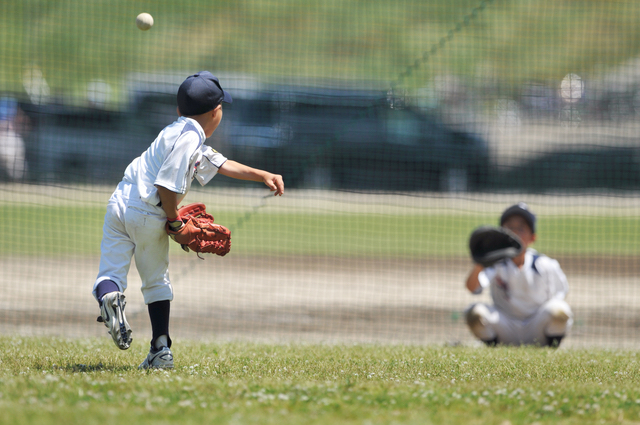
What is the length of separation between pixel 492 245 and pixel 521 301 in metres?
0.72

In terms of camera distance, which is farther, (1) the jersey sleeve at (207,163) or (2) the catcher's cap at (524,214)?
(2) the catcher's cap at (524,214)

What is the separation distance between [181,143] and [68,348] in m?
2.05

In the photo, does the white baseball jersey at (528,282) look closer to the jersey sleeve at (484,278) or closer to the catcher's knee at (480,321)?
the jersey sleeve at (484,278)

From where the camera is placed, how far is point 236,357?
484 centimetres

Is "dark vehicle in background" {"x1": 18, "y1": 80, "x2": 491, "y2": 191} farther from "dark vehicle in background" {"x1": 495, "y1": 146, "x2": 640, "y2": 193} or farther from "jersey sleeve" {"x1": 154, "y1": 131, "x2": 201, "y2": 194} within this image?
"jersey sleeve" {"x1": 154, "y1": 131, "x2": 201, "y2": 194}

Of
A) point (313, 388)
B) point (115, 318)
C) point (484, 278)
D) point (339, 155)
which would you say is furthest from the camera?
point (339, 155)

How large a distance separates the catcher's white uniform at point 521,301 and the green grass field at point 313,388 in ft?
3.08

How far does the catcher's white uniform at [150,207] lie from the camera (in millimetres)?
4016

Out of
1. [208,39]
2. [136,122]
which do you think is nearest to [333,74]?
[208,39]

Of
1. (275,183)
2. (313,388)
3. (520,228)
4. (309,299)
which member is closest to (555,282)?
(520,228)

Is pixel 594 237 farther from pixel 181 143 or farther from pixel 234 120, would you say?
pixel 181 143

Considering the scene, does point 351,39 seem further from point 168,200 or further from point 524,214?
point 168,200

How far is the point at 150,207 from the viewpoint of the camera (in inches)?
161

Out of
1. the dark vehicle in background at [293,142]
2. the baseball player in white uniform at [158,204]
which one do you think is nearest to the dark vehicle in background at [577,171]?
the dark vehicle in background at [293,142]
